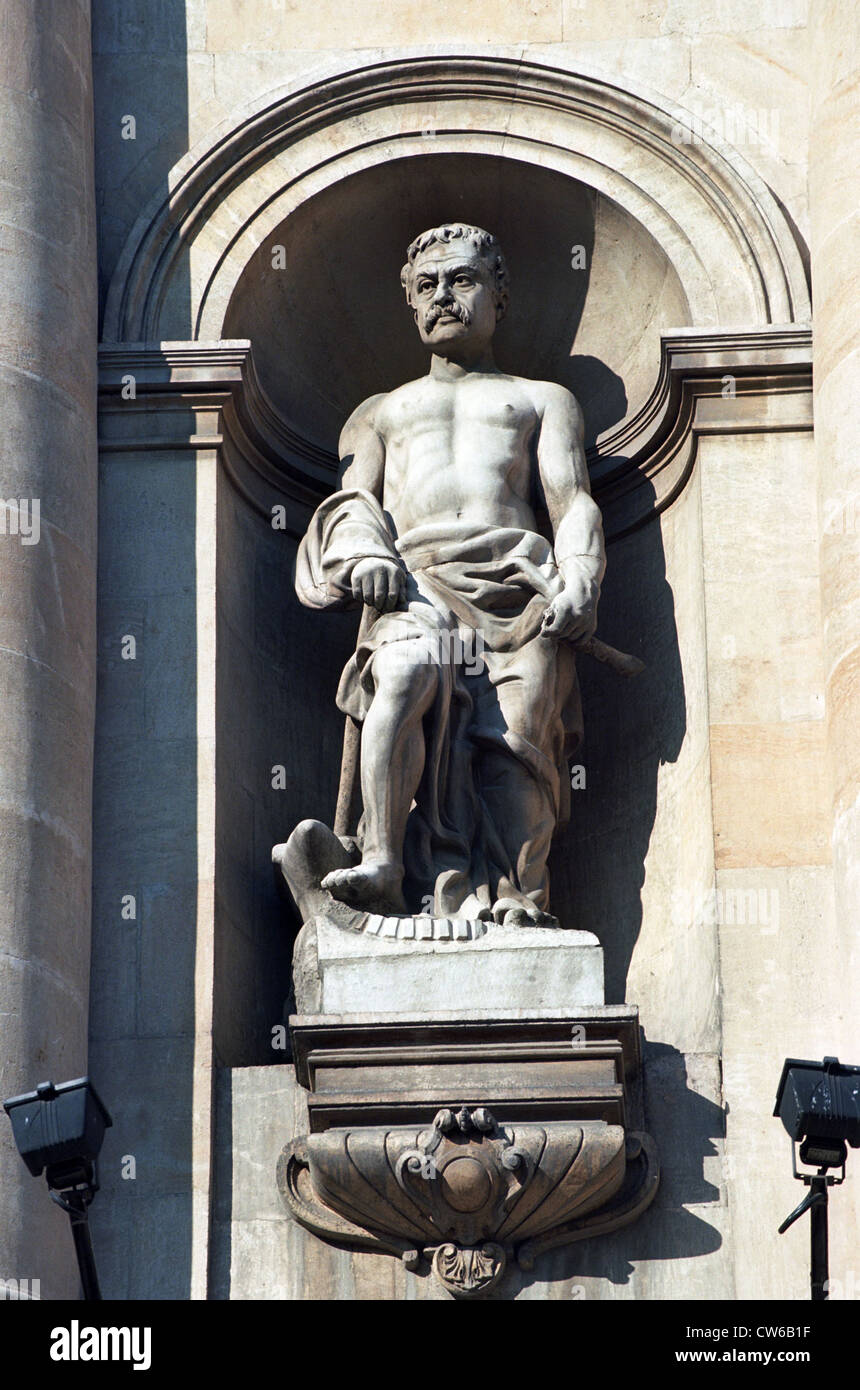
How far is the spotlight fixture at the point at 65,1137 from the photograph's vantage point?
9484mm

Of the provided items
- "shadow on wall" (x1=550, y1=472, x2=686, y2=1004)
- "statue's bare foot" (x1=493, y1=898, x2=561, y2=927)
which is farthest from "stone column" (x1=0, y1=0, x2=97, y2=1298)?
"shadow on wall" (x1=550, y1=472, x2=686, y2=1004)

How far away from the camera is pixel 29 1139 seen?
9555 mm

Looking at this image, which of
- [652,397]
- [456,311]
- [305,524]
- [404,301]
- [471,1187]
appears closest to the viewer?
[471,1187]

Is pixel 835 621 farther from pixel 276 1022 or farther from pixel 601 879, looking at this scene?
pixel 276 1022

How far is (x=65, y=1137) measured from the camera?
9.49m

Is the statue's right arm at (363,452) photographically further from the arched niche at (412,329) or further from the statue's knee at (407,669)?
the arched niche at (412,329)

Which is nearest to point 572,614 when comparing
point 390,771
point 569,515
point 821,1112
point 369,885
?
point 569,515

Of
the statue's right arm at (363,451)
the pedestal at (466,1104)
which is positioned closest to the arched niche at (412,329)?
the statue's right arm at (363,451)

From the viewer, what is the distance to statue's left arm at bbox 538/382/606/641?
12.1 metres

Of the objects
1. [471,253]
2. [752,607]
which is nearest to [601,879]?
[752,607]

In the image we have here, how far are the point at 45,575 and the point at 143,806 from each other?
0.95 metres

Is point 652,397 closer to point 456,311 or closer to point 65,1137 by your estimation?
point 456,311

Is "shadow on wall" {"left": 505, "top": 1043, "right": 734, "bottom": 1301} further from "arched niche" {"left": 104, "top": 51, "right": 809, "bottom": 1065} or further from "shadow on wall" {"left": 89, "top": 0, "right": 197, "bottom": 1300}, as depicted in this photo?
"shadow on wall" {"left": 89, "top": 0, "right": 197, "bottom": 1300}
